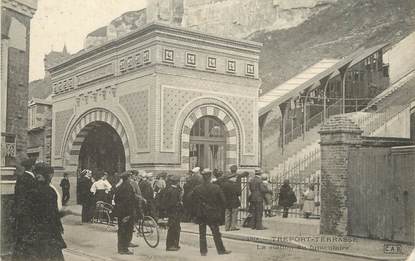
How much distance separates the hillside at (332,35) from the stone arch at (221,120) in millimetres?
19227

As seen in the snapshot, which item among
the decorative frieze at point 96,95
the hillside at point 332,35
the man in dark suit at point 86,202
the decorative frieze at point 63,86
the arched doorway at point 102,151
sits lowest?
the man in dark suit at point 86,202

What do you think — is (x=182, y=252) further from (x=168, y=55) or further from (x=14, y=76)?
(x=168, y=55)

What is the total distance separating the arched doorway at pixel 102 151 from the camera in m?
19.1

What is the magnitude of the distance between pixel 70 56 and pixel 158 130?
5109mm

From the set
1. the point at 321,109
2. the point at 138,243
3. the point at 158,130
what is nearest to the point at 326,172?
the point at 138,243

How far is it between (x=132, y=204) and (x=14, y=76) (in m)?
3.21

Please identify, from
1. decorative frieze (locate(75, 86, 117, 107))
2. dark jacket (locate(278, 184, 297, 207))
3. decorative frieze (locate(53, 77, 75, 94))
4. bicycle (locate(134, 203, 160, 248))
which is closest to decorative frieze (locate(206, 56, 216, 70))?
decorative frieze (locate(75, 86, 117, 107))

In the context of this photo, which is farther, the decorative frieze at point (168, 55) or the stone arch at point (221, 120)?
the stone arch at point (221, 120)

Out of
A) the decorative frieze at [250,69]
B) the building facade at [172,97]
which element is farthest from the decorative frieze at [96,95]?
the decorative frieze at [250,69]

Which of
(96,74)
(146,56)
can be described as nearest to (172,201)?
(146,56)

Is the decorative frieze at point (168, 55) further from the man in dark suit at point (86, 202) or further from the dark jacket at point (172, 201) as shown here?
the dark jacket at point (172, 201)

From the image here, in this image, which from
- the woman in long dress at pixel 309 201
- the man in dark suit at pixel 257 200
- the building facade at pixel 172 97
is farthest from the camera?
the building facade at pixel 172 97

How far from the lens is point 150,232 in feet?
33.5

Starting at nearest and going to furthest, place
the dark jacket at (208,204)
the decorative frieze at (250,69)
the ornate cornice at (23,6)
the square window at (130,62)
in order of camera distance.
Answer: the dark jacket at (208,204)
the ornate cornice at (23,6)
the square window at (130,62)
the decorative frieze at (250,69)
